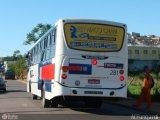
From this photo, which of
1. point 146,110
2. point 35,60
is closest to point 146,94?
point 146,110

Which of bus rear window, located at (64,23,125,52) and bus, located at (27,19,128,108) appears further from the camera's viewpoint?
bus rear window, located at (64,23,125,52)

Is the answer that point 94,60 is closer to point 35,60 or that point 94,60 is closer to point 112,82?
point 112,82

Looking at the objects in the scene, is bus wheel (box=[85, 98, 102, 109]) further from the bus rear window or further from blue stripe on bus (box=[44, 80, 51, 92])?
the bus rear window

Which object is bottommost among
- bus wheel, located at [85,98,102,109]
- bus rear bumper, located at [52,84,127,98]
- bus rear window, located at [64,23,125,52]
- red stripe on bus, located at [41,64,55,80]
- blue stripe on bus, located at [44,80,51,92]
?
bus wheel, located at [85,98,102,109]

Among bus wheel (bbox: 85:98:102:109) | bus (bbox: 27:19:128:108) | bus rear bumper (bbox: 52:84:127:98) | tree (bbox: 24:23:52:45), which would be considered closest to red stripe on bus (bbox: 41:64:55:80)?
bus (bbox: 27:19:128:108)

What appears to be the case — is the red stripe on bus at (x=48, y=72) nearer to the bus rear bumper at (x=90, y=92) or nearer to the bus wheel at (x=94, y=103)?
the bus rear bumper at (x=90, y=92)

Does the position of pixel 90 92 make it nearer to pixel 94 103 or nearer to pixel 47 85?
pixel 47 85

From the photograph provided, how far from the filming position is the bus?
17.1 meters

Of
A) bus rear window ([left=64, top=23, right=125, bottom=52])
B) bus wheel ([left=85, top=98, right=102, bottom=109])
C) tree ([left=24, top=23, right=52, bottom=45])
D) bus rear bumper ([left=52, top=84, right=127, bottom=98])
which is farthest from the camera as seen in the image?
tree ([left=24, top=23, right=52, bottom=45])

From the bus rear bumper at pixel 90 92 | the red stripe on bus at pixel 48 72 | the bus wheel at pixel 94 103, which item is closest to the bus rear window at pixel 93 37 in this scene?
the red stripe on bus at pixel 48 72

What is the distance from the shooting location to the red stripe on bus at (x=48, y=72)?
18.0m

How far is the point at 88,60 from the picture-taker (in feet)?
56.9

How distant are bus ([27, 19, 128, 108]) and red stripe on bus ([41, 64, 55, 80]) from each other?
0.27 feet

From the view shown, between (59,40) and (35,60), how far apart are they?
27.0ft
